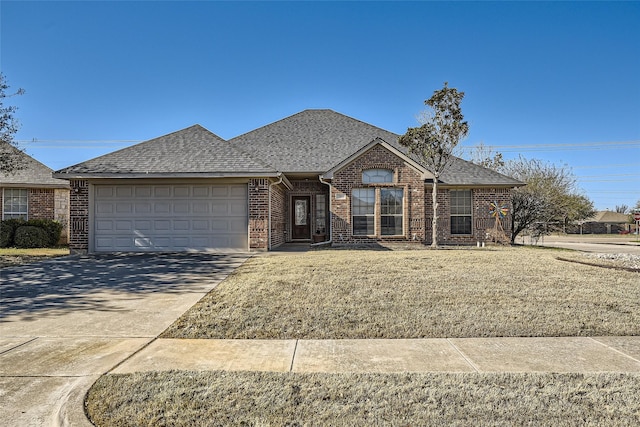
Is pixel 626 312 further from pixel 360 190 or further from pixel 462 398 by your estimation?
pixel 360 190

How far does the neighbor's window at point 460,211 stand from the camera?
17781 millimetres

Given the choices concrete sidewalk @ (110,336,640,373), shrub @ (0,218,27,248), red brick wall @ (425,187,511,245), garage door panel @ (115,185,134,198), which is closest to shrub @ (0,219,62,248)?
shrub @ (0,218,27,248)

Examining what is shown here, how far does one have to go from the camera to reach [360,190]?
16.2 m

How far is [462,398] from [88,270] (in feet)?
32.0

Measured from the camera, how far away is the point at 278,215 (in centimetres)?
1698

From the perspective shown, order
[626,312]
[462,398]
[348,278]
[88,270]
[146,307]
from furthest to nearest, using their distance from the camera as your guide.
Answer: [88,270], [348,278], [146,307], [626,312], [462,398]

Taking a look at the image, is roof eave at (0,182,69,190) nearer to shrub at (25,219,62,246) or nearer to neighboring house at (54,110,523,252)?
shrub at (25,219,62,246)

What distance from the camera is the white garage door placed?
14.4 metres

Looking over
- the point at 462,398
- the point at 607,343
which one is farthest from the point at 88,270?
the point at 607,343

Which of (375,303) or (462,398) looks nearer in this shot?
(462,398)

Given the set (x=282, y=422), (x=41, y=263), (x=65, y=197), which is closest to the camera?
(x=282, y=422)

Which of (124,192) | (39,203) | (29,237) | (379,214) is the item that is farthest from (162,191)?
(39,203)

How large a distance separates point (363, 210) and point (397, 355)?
1209 cm

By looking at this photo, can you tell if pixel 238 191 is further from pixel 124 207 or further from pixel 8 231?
pixel 8 231
